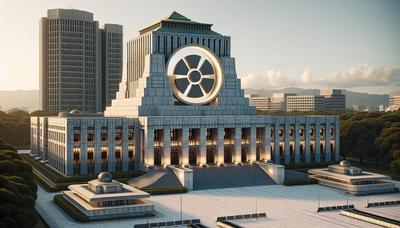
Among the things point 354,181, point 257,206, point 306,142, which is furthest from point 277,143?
point 257,206

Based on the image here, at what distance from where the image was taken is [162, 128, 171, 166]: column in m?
86.4

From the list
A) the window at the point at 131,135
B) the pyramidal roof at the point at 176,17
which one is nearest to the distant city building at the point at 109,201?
the window at the point at 131,135

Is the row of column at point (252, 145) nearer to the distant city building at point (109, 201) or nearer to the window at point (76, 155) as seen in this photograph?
the window at point (76, 155)

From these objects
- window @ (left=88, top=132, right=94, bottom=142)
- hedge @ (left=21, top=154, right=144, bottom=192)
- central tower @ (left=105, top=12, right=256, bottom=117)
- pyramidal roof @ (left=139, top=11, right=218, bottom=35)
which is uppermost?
pyramidal roof @ (left=139, top=11, right=218, bottom=35)

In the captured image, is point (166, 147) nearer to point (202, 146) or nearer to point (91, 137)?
point (202, 146)

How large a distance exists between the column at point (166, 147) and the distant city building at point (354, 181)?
27266 mm

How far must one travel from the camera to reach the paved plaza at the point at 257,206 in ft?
183

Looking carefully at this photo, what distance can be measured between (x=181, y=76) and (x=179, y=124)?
1301cm

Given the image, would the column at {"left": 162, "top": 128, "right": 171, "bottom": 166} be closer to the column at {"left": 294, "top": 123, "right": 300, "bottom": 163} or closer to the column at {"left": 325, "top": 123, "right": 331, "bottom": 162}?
the column at {"left": 294, "top": 123, "right": 300, "bottom": 163}

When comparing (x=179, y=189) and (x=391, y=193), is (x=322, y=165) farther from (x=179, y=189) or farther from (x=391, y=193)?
(x=179, y=189)

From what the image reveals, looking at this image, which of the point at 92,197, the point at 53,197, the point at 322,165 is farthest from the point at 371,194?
the point at 53,197

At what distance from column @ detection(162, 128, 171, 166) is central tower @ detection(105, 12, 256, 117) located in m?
6.99

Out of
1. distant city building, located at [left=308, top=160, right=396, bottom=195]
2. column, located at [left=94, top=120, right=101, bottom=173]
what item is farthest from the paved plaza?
column, located at [left=94, top=120, right=101, bottom=173]

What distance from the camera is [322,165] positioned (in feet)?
329
